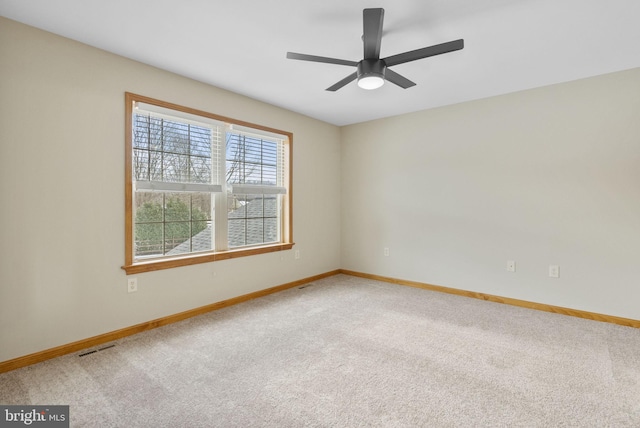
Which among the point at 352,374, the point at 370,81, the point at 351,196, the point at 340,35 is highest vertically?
the point at 340,35

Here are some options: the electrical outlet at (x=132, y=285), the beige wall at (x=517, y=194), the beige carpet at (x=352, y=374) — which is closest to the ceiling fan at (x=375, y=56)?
the beige wall at (x=517, y=194)

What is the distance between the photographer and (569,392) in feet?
6.22

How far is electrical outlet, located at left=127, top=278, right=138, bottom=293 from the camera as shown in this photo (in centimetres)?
272

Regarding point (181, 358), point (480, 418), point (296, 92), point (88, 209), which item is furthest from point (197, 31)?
point (480, 418)

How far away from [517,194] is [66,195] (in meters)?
4.39

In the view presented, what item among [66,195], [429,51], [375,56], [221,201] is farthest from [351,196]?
[66,195]

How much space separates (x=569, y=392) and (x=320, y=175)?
367cm

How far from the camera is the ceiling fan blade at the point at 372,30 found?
174 cm

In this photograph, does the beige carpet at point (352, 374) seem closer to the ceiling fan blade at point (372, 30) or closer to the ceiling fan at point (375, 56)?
the ceiling fan at point (375, 56)

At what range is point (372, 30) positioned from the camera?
1.88m

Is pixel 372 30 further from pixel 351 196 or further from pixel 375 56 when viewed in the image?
pixel 351 196

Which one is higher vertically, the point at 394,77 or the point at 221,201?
the point at 394,77

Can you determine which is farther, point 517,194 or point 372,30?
point 517,194

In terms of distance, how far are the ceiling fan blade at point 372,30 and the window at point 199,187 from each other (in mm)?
1950
